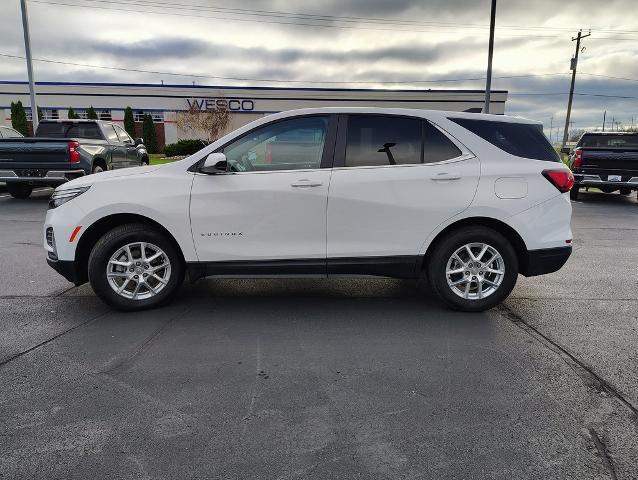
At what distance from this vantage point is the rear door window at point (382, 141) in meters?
4.73

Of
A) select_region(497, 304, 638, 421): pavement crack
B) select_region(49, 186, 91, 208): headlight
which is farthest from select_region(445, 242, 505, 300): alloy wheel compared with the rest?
select_region(49, 186, 91, 208): headlight

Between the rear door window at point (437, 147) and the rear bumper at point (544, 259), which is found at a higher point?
the rear door window at point (437, 147)

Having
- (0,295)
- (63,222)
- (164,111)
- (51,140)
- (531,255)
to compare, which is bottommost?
(0,295)

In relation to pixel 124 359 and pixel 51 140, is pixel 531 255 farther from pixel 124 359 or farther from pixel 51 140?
pixel 51 140

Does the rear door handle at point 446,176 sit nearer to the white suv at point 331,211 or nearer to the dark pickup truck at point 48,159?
the white suv at point 331,211

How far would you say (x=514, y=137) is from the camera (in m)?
4.89

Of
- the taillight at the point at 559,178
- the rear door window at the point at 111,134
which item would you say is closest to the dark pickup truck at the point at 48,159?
the rear door window at the point at 111,134

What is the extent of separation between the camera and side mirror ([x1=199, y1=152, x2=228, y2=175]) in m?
→ 4.49

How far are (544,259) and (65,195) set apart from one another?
465cm

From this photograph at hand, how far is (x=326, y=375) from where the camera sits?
11.6ft

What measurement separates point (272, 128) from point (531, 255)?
278 cm

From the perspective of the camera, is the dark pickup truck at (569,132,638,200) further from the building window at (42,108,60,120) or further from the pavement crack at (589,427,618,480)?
the building window at (42,108,60,120)

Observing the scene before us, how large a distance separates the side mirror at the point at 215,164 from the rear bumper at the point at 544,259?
9.90 feet

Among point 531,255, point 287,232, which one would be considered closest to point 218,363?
point 287,232
